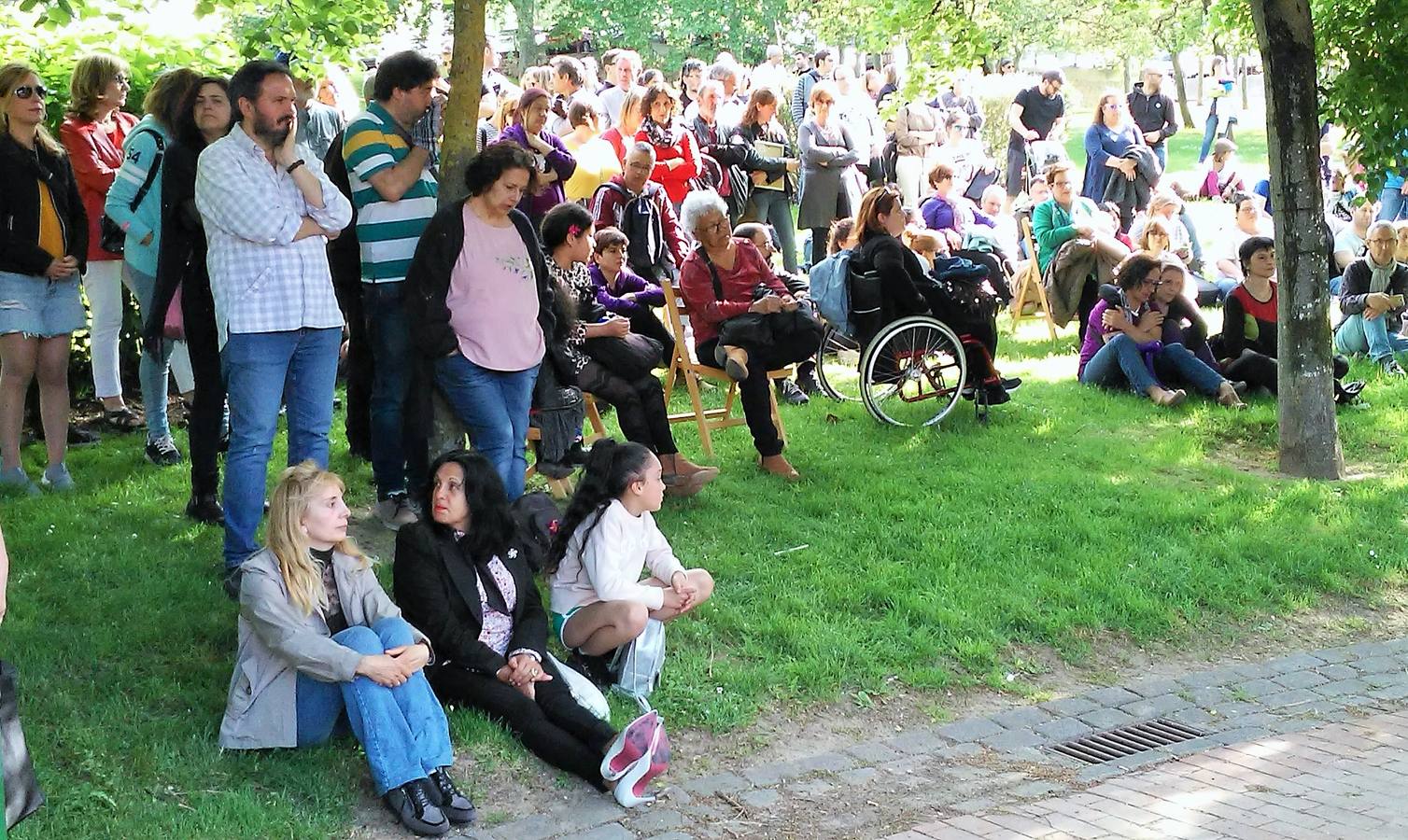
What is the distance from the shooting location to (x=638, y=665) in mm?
6016

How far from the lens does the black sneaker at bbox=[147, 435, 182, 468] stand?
8.50 meters

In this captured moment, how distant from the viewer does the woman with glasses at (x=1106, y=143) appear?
15344 millimetres

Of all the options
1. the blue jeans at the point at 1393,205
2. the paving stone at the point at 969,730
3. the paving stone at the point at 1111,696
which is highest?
the blue jeans at the point at 1393,205

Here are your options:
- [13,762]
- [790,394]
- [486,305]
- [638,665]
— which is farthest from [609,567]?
[790,394]

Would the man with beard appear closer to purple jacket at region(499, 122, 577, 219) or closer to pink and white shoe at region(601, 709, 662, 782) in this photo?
pink and white shoe at region(601, 709, 662, 782)

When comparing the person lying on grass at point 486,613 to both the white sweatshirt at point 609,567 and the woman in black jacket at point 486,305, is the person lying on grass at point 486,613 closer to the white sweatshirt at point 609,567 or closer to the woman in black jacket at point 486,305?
the white sweatshirt at point 609,567


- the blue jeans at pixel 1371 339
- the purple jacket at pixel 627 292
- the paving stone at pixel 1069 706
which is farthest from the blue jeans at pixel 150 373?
the blue jeans at pixel 1371 339

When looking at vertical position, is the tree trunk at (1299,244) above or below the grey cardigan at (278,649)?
above

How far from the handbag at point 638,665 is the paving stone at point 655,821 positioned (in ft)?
2.48

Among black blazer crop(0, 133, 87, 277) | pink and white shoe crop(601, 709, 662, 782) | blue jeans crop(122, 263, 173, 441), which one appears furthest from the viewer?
blue jeans crop(122, 263, 173, 441)

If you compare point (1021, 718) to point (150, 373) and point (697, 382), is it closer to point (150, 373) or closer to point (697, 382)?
point (697, 382)

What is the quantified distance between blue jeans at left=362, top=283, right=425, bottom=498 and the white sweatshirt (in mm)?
1244

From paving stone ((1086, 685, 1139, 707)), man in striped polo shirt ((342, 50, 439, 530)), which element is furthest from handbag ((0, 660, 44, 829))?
paving stone ((1086, 685, 1139, 707))

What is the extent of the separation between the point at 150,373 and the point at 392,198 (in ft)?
7.29
